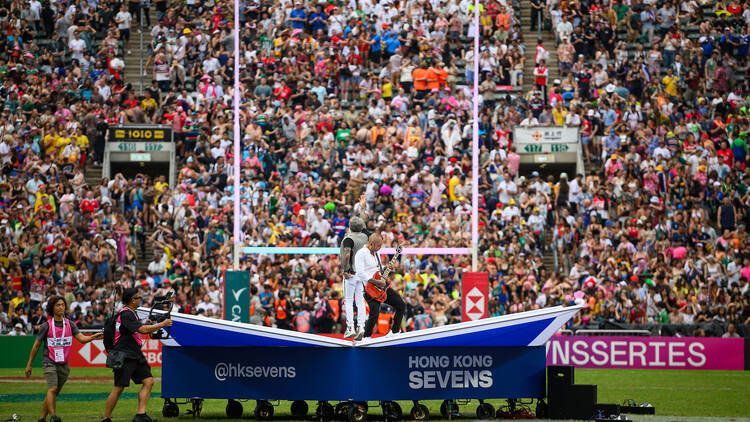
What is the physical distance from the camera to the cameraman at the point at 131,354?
1049 centimetres

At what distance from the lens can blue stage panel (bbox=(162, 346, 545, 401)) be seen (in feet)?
36.8

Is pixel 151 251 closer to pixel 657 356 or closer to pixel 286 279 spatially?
pixel 286 279

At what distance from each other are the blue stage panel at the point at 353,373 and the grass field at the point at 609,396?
675mm

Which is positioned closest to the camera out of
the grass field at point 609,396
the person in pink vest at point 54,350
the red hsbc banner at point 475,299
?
the person in pink vest at point 54,350

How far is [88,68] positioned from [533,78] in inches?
395

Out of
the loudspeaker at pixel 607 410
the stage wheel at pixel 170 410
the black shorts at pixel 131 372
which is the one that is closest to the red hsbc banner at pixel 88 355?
the stage wheel at pixel 170 410

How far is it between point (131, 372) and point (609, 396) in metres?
6.70

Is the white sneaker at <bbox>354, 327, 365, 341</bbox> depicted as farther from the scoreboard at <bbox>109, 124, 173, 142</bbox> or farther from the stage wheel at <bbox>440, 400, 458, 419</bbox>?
the scoreboard at <bbox>109, 124, 173, 142</bbox>

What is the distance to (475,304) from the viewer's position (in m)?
16.2

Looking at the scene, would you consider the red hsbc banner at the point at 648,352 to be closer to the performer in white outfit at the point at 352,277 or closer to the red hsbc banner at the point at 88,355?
the red hsbc banner at the point at 88,355

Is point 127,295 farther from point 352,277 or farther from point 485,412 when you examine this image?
point 485,412

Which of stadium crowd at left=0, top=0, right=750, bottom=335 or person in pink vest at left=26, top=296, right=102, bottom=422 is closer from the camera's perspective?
person in pink vest at left=26, top=296, right=102, bottom=422

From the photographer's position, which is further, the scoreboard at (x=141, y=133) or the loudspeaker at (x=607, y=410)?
the scoreboard at (x=141, y=133)

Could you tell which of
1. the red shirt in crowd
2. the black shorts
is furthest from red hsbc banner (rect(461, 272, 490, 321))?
the red shirt in crowd
